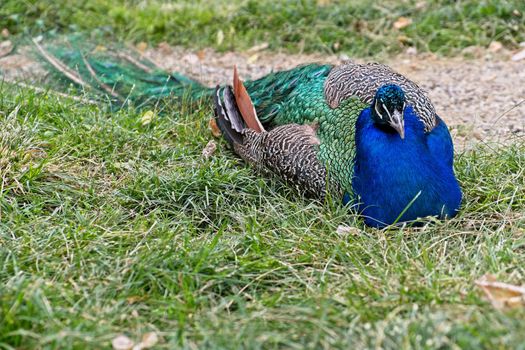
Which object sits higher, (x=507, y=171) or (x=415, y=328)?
(x=415, y=328)

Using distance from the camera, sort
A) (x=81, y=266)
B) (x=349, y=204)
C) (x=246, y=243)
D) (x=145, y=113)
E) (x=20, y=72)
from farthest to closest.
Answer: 1. (x=20, y=72)
2. (x=145, y=113)
3. (x=349, y=204)
4. (x=246, y=243)
5. (x=81, y=266)

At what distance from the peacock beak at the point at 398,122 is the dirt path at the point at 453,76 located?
4.04 feet

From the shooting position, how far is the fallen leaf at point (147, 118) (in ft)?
16.4

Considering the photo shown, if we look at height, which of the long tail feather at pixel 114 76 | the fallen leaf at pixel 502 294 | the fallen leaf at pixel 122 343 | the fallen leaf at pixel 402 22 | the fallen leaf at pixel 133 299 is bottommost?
the fallen leaf at pixel 402 22

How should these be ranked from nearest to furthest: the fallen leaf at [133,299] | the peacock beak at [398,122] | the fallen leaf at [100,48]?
the fallen leaf at [133,299]
the peacock beak at [398,122]
the fallen leaf at [100,48]

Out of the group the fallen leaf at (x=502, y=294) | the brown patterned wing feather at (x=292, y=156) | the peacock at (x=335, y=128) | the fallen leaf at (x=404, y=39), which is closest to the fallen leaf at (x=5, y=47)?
the peacock at (x=335, y=128)

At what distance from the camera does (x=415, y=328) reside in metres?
2.70

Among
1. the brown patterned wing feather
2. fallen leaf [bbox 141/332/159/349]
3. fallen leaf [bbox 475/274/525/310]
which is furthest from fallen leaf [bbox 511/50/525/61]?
fallen leaf [bbox 141/332/159/349]

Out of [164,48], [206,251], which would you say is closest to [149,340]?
[206,251]

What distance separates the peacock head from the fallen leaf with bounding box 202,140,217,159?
4.08ft

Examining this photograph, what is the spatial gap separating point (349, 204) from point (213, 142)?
3.99 ft

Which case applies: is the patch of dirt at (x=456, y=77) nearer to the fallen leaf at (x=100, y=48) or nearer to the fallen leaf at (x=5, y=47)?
the fallen leaf at (x=100, y=48)

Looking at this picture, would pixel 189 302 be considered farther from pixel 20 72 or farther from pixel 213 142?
pixel 20 72

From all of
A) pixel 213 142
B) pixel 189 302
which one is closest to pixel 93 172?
pixel 213 142
